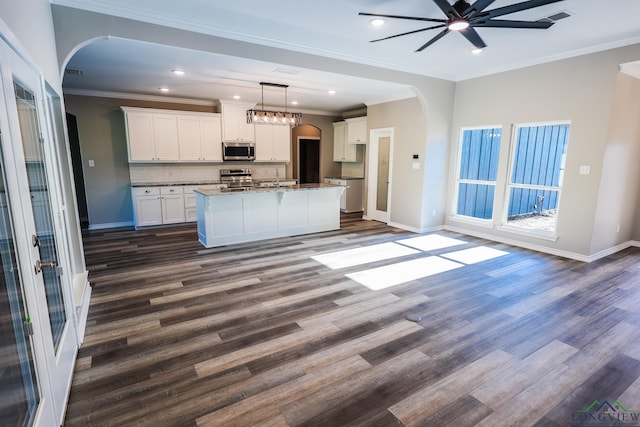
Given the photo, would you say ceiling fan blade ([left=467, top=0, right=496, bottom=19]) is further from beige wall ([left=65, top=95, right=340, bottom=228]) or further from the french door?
beige wall ([left=65, top=95, right=340, bottom=228])

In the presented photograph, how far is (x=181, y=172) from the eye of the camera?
7.21m

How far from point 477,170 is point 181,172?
248 inches

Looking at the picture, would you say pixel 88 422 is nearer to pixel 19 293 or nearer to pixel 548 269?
pixel 19 293

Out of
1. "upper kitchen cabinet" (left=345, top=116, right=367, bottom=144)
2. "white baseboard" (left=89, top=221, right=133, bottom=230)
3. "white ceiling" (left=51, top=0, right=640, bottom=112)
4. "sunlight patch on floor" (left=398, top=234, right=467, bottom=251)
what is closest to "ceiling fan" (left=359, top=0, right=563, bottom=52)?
"white ceiling" (left=51, top=0, right=640, bottom=112)

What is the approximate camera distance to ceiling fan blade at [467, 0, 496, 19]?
2.47 metres

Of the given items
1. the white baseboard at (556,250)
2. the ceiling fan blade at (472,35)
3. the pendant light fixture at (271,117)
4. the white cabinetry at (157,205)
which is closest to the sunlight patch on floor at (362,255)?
the white baseboard at (556,250)

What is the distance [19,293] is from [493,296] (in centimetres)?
383

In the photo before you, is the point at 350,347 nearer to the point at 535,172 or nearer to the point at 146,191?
the point at 146,191

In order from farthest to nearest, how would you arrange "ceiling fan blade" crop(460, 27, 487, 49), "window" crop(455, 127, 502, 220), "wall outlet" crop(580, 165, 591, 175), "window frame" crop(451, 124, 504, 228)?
"window" crop(455, 127, 502, 220)
"window frame" crop(451, 124, 504, 228)
"wall outlet" crop(580, 165, 591, 175)
"ceiling fan blade" crop(460, 27, 487, 49)

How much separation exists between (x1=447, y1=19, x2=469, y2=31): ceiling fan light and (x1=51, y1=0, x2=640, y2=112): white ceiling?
1.29 feet

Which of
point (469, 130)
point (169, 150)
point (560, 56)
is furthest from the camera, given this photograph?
point (169, 150)

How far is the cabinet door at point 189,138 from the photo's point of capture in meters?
6.85

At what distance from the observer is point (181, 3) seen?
10.2 feet

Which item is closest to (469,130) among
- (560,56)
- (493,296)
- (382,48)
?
(560,56)
